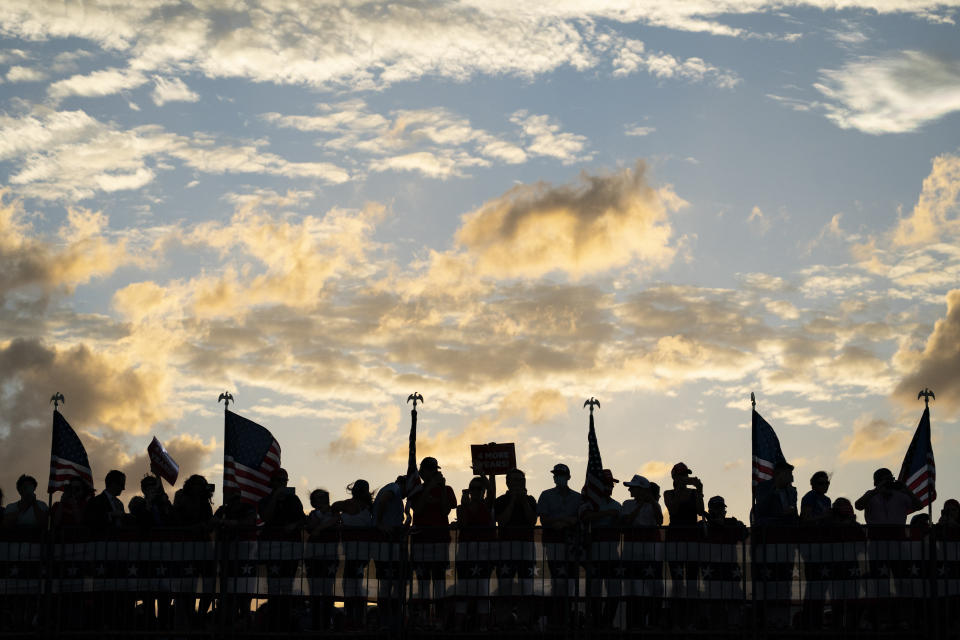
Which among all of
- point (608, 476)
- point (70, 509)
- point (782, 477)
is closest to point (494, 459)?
point (608, 476)

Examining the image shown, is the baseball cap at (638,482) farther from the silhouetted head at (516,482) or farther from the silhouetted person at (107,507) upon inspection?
the silhouetted person at (107,507)

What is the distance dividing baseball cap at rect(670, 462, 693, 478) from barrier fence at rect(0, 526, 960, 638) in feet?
3.67

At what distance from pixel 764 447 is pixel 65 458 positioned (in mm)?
11252

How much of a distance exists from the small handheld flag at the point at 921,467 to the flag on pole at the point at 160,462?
12.5m

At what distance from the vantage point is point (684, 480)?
19.8 m

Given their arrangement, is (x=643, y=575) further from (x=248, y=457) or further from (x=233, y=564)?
(x=248, y=457)

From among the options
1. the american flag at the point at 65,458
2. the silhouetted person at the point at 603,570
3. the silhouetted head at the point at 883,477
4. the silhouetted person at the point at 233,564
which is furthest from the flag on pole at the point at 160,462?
the silhouetted head at the point at 883,477

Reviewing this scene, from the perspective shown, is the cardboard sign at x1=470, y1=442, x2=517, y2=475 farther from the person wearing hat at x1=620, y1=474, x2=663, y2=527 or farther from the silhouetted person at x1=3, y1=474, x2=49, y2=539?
the silhouetted person at x1=3, y1=474, x2=49, y2=539

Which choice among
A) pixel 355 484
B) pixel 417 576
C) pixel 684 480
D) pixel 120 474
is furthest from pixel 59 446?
pixel 684 480

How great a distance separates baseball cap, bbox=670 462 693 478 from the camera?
19.9 meters

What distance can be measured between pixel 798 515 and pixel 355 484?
6.27 metres

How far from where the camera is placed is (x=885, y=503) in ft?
64.4

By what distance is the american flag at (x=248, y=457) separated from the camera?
21031 millimetres

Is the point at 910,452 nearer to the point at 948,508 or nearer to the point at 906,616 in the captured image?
the point at 948,508
